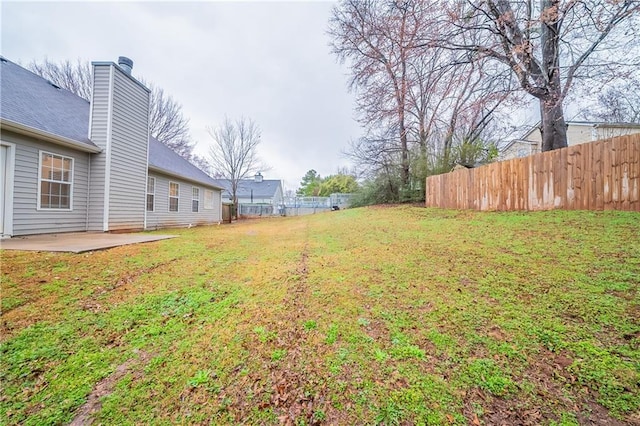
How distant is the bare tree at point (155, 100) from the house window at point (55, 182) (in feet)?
33.4

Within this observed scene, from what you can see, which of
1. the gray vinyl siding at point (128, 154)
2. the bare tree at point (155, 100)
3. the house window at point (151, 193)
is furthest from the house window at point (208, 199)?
the bare tree at point (155, 100)

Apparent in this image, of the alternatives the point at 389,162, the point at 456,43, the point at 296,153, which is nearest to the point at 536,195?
the point at 456,43

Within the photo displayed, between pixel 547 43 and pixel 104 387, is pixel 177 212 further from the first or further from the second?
pixel 547 43

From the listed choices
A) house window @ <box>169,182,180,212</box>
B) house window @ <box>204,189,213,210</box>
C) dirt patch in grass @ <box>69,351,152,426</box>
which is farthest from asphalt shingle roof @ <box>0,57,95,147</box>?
dirt patch in grass @ <box>69,351,152,426</box>

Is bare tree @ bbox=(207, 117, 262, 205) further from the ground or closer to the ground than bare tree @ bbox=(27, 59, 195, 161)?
closer to the ground

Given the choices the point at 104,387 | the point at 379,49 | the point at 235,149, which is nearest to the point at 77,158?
the point at 104,387

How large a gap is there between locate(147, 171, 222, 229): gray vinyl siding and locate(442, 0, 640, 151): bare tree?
1008 cm

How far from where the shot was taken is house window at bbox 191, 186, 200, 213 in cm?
1158

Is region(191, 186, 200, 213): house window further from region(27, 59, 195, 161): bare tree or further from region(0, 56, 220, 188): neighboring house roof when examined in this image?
region(27, 59, 195, 161): bare tree

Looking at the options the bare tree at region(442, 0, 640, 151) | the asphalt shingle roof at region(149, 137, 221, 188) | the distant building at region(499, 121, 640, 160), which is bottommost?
the asphalt shingle roof at region(149, 137, 221, 188)

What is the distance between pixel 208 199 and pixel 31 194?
816 centimetres

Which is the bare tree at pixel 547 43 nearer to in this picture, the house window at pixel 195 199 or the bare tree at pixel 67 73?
the house window at pixel 195 199

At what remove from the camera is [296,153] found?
24.8 m

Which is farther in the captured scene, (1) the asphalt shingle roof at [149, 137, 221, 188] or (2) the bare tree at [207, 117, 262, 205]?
(2) the bare tree at [207, 117, 262, 205]
